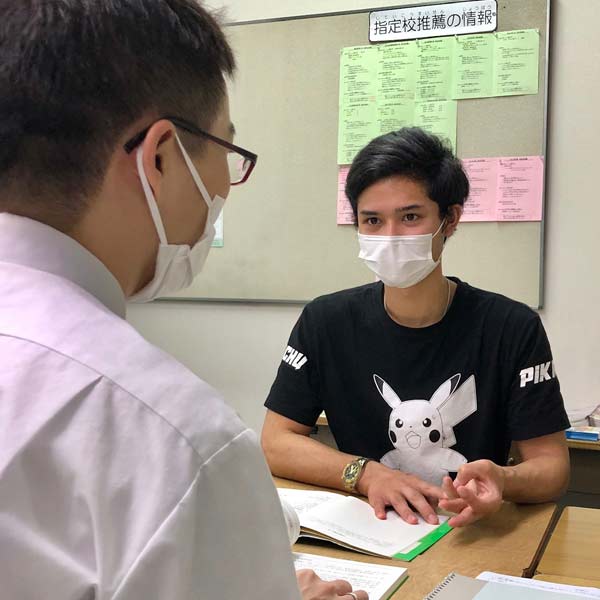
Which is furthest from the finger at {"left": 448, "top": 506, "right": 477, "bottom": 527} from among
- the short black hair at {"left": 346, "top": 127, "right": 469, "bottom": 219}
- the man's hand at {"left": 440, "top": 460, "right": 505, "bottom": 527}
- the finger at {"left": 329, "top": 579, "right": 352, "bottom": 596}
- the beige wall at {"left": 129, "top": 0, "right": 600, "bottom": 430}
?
the beige wall at {"left": 129, "top": 0, "right": 600, "bottom": 430}

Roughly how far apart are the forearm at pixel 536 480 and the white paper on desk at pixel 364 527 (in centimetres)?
17

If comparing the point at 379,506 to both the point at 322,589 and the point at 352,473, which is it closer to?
the point at 352,473

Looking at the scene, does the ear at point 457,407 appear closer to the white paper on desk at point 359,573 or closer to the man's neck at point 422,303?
the man's neck at point 422,303

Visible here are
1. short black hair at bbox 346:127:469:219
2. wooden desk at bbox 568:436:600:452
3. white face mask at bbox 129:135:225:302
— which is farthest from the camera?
wooden desk at bbox 568:436:600:452

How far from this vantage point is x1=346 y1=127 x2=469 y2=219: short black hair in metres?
1.62

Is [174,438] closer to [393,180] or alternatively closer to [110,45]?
[110,45]

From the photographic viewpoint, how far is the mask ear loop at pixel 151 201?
1.93ft

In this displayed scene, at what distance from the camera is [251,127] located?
9.07 ft

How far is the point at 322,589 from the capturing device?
0.83 meters

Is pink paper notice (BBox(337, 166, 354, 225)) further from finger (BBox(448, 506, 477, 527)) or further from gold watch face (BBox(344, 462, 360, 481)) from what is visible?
finger (BBox(448, 506, 477, 527))

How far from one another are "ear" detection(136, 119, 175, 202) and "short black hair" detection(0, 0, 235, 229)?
2cm

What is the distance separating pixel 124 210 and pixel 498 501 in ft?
2.87

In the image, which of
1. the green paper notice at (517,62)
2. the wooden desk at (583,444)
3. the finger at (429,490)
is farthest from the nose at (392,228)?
the green paper notice at (517,62)

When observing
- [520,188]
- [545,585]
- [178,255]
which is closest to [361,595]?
[545,585]
